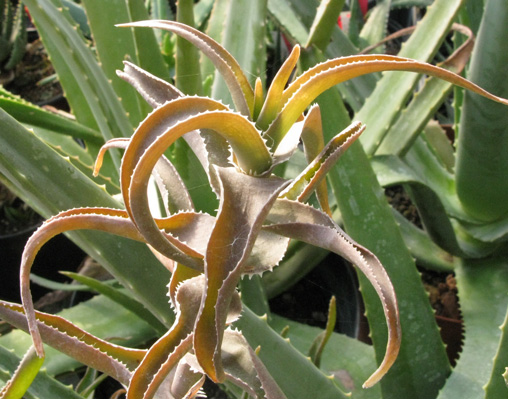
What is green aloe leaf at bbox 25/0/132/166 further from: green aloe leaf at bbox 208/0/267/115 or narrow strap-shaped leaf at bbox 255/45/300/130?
narrow strap-shaped leaf at bbox 255/45/300/130

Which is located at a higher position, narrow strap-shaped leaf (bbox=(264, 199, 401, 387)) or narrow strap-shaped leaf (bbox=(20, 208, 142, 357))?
narrow strap-shaped leaf (bbox=(20, 208, 142, 357))

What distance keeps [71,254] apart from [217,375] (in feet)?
3.14

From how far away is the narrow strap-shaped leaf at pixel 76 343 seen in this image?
24 cm

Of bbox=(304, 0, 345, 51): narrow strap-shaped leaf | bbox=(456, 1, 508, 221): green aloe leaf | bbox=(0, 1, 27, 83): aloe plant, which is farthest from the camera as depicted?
bbox=(0, 1, 27, 83): aloe plant

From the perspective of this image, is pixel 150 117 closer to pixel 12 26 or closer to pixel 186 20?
pixel 186 20

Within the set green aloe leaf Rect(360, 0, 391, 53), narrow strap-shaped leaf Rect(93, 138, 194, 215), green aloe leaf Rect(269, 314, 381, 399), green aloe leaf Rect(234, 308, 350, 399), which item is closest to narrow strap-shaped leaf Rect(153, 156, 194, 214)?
narrow strap-shaped leaf Rect(93, 138, 194, 215)

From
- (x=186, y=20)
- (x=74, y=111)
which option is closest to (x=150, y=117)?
(x=186, y=20)

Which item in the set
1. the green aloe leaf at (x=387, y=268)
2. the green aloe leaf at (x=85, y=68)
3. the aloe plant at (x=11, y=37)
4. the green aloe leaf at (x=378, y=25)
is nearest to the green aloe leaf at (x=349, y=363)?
the green aloe leaf at (x=387, y=268)

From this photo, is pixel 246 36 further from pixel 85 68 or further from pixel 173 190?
pixel 173 190

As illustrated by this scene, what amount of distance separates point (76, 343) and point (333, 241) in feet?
0.43

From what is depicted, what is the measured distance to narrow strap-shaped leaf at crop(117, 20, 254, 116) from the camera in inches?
7.6

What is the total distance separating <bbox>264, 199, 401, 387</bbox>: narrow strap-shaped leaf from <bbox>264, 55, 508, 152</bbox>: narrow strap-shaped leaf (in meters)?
0.03

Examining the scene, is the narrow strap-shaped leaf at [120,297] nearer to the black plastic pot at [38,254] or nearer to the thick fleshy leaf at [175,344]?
the thick fleshy leaf at [175,344]

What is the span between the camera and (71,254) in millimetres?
1065
